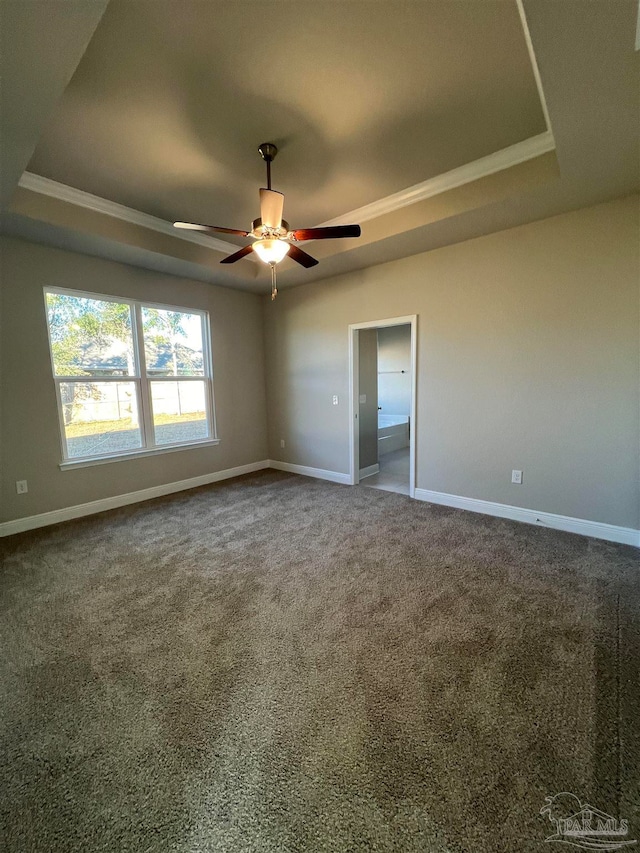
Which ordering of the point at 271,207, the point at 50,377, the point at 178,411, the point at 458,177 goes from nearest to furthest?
the point at 271,207 → the point at 458,177 → the point at 50,377 → the point at 178,411

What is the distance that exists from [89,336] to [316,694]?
3.92 m

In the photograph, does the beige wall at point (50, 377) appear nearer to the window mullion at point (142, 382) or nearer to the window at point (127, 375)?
the window at point (127, 375)

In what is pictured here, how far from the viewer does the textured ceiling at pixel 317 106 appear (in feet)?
4.98

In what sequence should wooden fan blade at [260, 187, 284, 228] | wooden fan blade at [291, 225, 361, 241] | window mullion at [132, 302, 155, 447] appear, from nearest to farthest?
1. wooden fan blade at [260, 187, 284, 228]
2. wooden fan blade at [291, 225, 361, 241]
3. window mullion at [132, 302, 155, 447]

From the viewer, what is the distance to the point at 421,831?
105cm

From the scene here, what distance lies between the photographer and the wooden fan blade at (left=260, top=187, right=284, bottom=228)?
7.16ft

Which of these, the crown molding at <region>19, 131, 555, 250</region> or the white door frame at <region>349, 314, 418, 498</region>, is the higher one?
the crown molding at <region>19, 131, 555, 250</region>

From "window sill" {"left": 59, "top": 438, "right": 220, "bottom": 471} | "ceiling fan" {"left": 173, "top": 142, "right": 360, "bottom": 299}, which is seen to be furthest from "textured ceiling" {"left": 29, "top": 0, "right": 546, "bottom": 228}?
"window sill" {"left": 59, "top": 438, "right": 220, "bottom": 471}

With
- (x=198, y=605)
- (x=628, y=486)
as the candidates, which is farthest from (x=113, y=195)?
(x=628, y=486)

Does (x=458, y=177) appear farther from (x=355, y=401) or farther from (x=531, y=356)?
(x=355, y=401)

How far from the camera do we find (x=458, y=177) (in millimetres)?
2736

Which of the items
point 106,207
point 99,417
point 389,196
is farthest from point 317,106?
point 99,417

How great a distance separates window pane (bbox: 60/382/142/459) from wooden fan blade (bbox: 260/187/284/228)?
8.73 ft

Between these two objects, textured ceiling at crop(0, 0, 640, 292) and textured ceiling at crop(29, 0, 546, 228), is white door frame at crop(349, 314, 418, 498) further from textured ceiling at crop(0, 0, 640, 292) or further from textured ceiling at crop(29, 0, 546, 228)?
textured ceiling at crop(29, 0, 546, 228)
